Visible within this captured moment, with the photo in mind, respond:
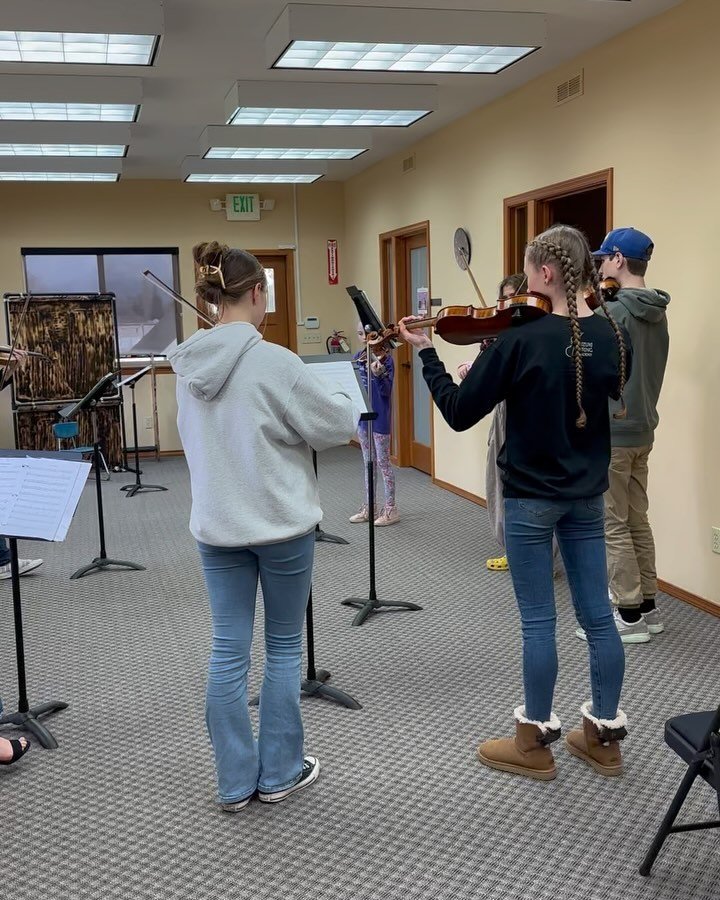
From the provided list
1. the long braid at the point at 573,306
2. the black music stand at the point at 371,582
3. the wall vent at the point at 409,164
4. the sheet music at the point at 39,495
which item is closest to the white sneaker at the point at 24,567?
the black music stand at the point at 371,582

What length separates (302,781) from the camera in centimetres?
243

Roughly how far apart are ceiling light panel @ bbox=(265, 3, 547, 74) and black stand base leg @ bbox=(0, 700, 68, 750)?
2.78 m

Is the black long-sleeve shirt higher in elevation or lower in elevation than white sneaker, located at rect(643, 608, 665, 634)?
higher

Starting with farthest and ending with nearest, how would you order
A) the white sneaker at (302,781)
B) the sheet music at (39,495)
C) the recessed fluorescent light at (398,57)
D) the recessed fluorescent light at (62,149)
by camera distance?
the recessed fluorescent light at (62,149) < the recessed fluorescent light at (398,57) < the sheet music at (39,495) < the white sneaker at (302,781)

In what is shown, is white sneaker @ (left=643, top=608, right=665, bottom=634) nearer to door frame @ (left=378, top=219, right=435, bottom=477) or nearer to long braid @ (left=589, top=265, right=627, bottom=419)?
long braid @ (left=589, top=265, right=627, bottom=419)

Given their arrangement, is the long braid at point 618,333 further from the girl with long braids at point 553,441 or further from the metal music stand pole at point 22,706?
the metal music stand pole at point 22,706

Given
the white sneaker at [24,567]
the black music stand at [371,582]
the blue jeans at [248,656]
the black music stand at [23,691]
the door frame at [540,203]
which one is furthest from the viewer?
the white sneaker at [24,567]

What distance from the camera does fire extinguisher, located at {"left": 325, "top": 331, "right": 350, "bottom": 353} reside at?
865cm

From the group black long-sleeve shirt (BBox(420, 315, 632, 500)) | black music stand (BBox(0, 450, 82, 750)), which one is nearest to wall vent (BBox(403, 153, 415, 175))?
black music stand (BBox(0, 450, 82, 750))

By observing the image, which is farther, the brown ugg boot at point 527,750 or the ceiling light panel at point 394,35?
the ceiling light panel at point 394,35

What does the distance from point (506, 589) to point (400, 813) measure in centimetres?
193

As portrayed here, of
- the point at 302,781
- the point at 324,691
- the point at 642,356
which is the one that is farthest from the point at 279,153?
the point at 302,781

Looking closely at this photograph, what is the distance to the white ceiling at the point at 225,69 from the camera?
373 cm

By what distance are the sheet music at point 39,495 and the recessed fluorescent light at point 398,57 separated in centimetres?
226
